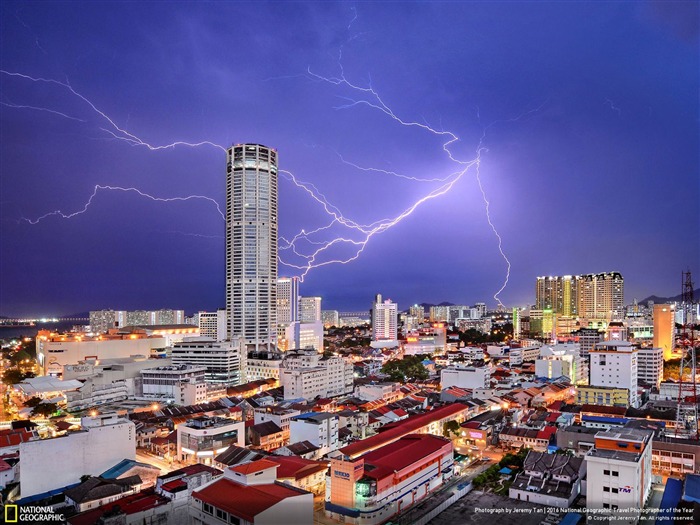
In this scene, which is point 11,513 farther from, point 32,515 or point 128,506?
point 128,506

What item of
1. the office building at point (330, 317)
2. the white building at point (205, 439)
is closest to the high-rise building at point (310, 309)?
the office building at point (330, 317)

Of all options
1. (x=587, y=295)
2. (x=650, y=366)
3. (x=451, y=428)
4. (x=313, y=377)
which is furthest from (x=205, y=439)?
(x=587, y=295)

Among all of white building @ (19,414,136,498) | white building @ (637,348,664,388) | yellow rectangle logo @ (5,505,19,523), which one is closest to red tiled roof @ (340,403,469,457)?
white building @ (19,414,136,498)

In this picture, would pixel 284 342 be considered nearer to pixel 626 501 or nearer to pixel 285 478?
pixel 285 478

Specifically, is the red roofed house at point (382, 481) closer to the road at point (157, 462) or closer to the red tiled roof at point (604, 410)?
the road at point (157, 462)

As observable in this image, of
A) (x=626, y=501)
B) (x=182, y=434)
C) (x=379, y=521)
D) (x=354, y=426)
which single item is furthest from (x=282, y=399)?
(x=626, y=501)

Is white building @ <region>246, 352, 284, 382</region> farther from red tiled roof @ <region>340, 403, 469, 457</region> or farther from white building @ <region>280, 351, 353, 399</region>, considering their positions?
red tiled roof @ <region>340, 403, 469, 457</region>
